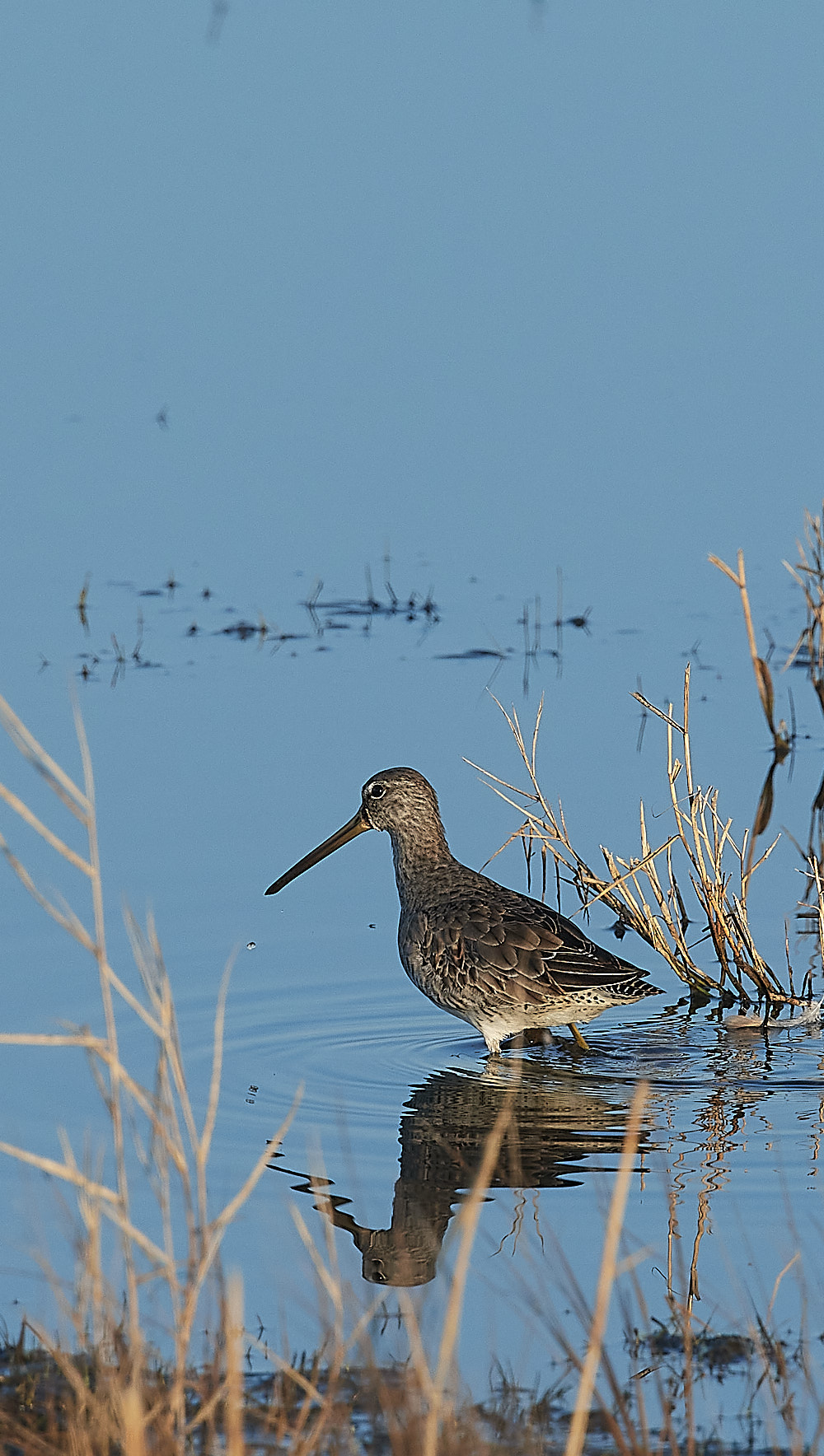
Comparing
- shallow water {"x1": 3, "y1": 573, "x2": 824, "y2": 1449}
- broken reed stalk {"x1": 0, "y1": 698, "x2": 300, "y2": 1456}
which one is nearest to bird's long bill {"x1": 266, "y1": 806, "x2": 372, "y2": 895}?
shallow water {"x1": 3, "y1": 573, "x2": 824, "y2": 1449}

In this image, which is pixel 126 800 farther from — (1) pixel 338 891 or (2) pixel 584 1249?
(2) pixel 584 1249

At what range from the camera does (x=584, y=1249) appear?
17.9 feet

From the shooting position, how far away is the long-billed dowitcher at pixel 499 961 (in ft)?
23.7

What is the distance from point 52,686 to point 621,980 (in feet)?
16.7

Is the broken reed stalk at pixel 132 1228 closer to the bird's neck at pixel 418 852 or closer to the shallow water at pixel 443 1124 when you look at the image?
the shallow water at pixel 443 1124

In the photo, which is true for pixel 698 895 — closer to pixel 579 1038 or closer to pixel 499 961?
pixel 579 1038

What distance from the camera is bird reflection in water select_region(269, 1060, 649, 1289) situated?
567 cm

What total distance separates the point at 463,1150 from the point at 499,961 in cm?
107

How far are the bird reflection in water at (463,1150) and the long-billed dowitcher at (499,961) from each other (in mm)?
252

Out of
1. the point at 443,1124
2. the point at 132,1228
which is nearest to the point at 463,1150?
the point at 443,1124

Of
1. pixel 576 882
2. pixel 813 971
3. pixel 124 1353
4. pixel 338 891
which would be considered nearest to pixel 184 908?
pixel 338 891

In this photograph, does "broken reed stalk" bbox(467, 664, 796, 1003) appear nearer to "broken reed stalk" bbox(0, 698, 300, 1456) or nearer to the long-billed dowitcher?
the long-billed dowitcher

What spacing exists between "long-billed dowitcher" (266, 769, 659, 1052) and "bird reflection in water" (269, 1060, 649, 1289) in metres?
0.25

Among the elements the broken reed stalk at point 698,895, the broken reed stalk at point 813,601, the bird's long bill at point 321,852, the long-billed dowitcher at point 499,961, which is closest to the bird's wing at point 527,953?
the long-billed dowitcher at point 499,961
